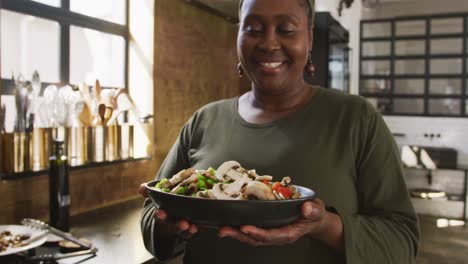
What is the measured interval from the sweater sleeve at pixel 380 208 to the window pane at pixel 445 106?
218 inches

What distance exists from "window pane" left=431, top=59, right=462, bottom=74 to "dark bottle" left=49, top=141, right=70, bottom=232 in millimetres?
5332

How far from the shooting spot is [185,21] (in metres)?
2.91

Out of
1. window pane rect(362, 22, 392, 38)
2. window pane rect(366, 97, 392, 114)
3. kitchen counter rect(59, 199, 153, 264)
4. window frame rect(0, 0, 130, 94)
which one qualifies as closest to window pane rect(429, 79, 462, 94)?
window pane rect(366, 97, 392, 114)

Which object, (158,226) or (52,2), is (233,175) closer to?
(158,226)

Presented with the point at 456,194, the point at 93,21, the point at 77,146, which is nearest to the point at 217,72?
the point at 93,21

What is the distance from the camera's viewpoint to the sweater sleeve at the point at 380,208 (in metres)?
0.86

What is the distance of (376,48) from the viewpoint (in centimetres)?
621

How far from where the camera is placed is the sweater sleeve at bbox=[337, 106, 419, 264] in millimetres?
860

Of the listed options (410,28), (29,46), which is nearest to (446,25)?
(410,28)

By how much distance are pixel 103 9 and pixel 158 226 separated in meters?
1.84

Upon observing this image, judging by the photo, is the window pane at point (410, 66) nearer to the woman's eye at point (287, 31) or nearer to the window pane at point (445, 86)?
the window pane at point (445, 86)

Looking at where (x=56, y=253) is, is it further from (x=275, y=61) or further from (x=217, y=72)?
(x=217, y=72)

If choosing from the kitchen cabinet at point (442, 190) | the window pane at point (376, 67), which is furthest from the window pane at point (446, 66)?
the kitchen cabinet at point (442, 190)

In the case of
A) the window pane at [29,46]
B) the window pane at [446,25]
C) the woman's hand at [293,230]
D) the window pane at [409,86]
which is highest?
the window pane at [446,25]
